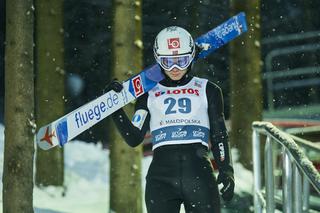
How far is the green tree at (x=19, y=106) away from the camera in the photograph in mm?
5750

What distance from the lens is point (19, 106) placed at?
5.76m

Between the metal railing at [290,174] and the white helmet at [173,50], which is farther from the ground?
the white helmet at [173,50]

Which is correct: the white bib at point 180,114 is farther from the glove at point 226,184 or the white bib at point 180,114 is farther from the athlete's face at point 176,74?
the glove at point 226,184

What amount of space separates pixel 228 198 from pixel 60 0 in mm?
5841

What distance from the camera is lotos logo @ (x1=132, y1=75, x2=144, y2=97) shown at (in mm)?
5797

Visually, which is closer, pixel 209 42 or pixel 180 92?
pixel 180 92

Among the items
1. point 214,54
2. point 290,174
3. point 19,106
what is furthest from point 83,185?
point 214,54

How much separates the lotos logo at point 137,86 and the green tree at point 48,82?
4.09 metres

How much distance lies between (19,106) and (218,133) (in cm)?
173

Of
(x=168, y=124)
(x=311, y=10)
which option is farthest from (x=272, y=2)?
(x=168, y=124)

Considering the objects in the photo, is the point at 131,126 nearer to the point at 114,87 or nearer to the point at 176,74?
the point at 114,87

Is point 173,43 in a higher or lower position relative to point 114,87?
higher

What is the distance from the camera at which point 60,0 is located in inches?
395

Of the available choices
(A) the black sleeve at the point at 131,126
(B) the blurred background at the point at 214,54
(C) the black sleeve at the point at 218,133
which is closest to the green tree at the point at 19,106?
(A) the black sleeve at the point at 131,126
